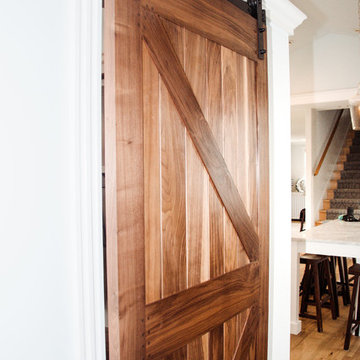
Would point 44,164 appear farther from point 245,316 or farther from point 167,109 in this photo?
point 245,316

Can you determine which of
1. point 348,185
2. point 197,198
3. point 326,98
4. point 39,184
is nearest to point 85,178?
point 39,184

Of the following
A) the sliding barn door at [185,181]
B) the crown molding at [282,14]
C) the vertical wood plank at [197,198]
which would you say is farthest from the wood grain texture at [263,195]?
the vertical wood plank at [197,198]

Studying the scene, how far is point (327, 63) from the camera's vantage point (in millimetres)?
5371

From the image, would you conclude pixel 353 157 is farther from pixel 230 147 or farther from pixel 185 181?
pixel 185 181

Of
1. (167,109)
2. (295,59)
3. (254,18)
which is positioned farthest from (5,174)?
(295,59)

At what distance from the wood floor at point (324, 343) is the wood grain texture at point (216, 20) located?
252cm

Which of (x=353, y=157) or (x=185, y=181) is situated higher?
(x=353, y=157)

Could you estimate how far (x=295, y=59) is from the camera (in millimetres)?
5426

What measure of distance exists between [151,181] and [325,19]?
170 inches

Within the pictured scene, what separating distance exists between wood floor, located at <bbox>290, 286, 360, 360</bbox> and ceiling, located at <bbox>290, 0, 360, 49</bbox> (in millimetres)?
3290

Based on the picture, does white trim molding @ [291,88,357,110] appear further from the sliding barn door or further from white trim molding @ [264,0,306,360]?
the sliding barn door

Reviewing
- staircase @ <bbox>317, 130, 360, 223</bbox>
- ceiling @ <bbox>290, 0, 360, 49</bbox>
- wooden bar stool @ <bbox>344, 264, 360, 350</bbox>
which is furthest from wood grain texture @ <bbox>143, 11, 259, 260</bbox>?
staircase @ <bbox>317, 130, 360, 223</bbox>

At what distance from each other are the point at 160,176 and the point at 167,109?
0.80 ft

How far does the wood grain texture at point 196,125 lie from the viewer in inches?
50.2
